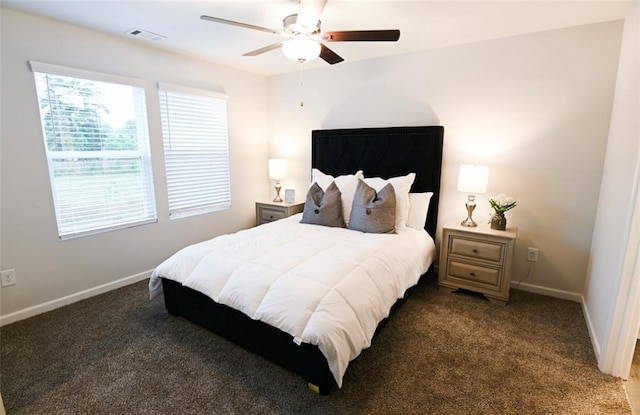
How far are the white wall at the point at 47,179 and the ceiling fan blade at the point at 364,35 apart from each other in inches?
83.7

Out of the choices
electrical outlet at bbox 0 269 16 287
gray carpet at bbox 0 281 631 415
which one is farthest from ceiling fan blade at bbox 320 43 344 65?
electrical outlet at bbox 0 269 16 287

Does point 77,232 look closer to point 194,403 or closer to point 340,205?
point 194,403

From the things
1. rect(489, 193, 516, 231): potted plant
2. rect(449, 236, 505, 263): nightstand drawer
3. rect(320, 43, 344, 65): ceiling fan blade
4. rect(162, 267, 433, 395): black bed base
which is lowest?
rect(162, 267, 433, 395): black bed base

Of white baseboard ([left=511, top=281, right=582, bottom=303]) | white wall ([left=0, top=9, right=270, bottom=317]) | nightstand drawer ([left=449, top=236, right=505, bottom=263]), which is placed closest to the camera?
white wall ([left=0, top=9, right=270, bottom=317])

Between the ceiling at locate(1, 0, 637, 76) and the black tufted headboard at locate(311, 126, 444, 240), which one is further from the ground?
the ceiling at locate(1, 0, 637, 76)

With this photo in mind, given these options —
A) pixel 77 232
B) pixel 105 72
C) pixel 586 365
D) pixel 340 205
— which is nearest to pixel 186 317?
pixel 77 232

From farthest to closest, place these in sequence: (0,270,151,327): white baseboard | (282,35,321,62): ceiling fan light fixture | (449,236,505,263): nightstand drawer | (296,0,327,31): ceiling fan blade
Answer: (449,236,505,263): nightstand drawer, (0,270,151,327): white baseboard, (282,35,321,62): ceiling fan light fixture, (296,0,327,31): ceiling fan blade

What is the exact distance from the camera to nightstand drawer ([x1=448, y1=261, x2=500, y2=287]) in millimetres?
2756

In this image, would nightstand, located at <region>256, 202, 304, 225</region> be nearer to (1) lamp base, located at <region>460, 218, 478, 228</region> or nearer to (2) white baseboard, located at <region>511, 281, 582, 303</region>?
(1) lamp base, located at <region>460, 218, 478, 228</region>

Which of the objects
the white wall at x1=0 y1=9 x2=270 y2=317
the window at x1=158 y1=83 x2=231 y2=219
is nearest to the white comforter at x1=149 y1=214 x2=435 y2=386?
the white wall at x1=0 y1=9 x2=270 y2=317

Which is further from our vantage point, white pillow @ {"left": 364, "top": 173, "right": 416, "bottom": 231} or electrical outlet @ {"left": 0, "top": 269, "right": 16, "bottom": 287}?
white pillow @ {"left": 364, "top": 173, "right": 416, "bottom": 231}

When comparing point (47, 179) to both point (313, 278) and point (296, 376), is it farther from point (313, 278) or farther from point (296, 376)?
point (296, 376)

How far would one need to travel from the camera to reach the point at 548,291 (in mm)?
2934

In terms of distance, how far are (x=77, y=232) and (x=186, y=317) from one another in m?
1.36
